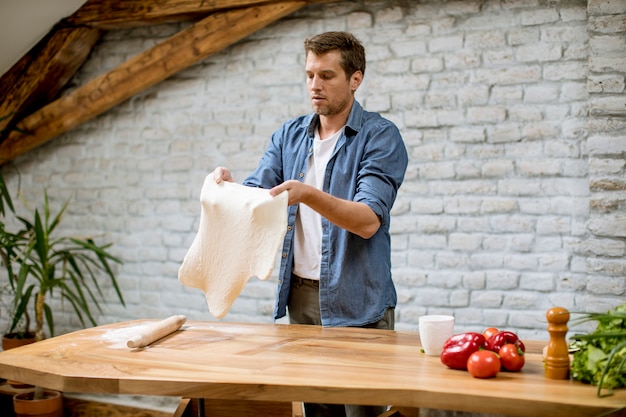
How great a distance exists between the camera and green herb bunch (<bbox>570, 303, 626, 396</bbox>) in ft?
5.29

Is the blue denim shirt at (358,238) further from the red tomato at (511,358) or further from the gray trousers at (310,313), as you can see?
the red tomato at (511,358)

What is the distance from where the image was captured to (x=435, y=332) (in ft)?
6.39

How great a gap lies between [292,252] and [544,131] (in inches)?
68.3

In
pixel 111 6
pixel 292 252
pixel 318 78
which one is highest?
pixel 111 6

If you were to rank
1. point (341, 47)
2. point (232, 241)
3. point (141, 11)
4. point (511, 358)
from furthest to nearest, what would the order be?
point (141, 11)
point (341, 47)
point (232, 241)
point (511, 358)

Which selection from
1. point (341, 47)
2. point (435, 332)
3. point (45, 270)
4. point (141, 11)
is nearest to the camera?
point (435, 332)

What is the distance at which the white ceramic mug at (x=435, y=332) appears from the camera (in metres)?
1.95

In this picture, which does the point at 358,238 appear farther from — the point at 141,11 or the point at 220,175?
the point at 141,11

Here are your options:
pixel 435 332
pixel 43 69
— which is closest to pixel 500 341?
pixel 435 332

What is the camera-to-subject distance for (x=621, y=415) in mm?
1523

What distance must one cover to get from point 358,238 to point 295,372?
2.59ft

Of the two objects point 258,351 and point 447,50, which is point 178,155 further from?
point 258,351

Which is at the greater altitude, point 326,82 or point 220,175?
point 326,82

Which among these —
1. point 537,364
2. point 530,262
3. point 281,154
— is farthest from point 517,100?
point 537,364
